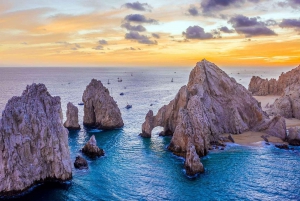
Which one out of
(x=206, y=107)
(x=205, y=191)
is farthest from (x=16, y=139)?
(x=206, y=107)

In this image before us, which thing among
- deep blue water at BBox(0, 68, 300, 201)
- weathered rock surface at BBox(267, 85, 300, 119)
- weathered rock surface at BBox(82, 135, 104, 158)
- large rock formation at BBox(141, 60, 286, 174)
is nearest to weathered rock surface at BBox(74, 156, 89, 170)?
deep blue water at BBox(0, 68, 300, 201)

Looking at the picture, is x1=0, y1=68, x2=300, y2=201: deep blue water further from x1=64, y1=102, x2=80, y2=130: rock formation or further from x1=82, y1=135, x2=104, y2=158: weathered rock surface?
x1=64, y1=102, x2=80, y2=130: rock formation

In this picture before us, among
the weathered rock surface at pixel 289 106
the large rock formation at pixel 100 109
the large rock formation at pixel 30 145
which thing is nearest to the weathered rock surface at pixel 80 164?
the large rock formation at pixel 30 145

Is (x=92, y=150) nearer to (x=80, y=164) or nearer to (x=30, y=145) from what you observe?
(x=80, y=164)

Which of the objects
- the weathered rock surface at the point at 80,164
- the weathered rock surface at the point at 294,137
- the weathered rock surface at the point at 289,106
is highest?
the weathered rock surface at the point at 289,106

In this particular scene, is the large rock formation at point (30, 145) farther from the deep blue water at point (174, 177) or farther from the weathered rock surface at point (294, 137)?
the weathered rock surface at point (294, 137)

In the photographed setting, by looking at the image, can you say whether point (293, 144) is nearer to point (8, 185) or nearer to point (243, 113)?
point (243, 113)
